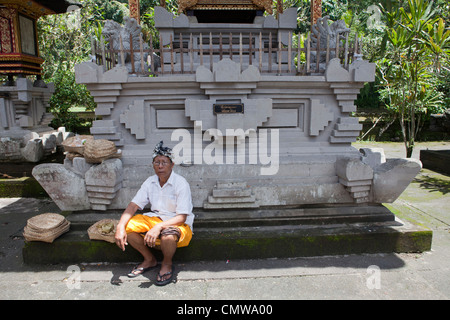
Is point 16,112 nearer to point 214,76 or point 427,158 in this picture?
point 214,76

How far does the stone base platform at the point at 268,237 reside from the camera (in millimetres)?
3645

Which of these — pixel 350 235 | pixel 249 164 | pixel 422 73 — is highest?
pixel 422 73

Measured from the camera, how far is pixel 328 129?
445cm

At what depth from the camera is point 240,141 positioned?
428 centimetres

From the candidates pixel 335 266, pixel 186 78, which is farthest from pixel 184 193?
pixel 335 266

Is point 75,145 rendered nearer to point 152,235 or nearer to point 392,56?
point 152,235

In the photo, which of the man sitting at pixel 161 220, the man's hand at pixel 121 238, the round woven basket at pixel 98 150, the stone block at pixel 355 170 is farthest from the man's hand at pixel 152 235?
the stone block at pixel 355 170

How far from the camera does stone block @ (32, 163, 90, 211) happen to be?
12.6 ft

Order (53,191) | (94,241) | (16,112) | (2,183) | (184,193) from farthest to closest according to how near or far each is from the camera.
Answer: (16,112)
(2,183)
(53,191)
(94,241)
(184,193)

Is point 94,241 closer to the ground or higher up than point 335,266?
higher up

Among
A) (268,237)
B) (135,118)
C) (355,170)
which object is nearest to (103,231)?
(135,118)

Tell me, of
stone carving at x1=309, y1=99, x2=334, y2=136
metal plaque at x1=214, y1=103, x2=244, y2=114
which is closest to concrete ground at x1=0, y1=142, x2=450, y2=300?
stone carving at x1=309, y1=99, x2=334, y2=136

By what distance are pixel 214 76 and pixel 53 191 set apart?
7.84 feet

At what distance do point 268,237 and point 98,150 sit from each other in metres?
2.24
